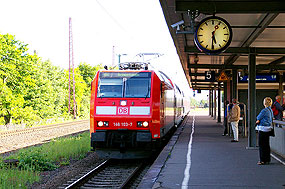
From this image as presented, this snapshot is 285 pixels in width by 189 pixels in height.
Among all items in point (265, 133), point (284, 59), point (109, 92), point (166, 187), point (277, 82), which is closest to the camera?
point (166, 187)

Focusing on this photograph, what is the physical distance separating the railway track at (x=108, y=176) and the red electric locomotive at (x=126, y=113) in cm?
49

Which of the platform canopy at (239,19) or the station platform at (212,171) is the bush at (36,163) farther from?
the platform canopy at (239,19)

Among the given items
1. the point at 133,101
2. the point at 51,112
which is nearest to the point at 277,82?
the point at 133,101

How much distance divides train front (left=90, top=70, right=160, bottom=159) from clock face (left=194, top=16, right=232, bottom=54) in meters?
3.97

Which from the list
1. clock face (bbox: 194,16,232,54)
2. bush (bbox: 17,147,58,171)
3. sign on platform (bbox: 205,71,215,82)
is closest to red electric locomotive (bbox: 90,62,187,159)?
bush (bbox: 17,147,58,171)

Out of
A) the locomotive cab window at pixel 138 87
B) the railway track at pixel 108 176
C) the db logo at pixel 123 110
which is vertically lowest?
the railway track at pixel 108 176

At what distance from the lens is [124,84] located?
490 inches

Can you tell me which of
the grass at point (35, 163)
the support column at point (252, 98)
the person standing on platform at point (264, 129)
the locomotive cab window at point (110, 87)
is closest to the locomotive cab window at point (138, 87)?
the locomotive cab window at point (110, 87)

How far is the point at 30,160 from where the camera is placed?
11.4 m

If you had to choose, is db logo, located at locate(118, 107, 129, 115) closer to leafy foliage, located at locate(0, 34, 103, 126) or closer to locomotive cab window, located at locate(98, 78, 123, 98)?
locomotive cab window, located at locate(98, 78, 123, 98)

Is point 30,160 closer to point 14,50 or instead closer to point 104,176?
point 104,176

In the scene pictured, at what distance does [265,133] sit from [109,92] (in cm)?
491

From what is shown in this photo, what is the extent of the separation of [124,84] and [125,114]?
105 cm

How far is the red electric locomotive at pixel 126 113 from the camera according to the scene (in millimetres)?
11750
